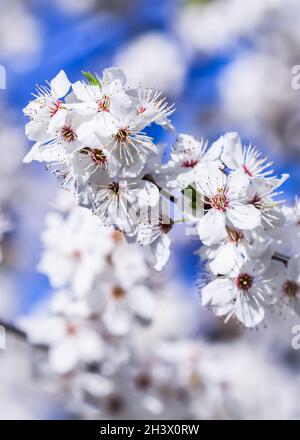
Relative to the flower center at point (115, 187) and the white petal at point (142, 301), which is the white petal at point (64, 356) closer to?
the white petal at point (142, 301)

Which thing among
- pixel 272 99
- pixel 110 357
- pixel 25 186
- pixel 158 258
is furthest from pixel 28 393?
pixel 272 99

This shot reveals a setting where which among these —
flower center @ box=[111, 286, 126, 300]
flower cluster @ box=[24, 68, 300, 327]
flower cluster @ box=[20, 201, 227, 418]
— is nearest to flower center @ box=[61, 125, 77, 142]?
flower cluster @ box=[24, 68, 300, 327]

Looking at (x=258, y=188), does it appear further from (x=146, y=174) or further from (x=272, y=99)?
(x=272, y=99)

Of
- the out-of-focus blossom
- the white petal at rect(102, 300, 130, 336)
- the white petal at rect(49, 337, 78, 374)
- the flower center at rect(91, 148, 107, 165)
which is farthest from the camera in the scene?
the out-of-focus blossom

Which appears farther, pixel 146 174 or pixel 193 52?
pixel 193 52

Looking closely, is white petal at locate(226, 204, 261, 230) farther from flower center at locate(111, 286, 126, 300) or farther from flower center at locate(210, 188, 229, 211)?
flower center at locate(111, 286, 126, 300)

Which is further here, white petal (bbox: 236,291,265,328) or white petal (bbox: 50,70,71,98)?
white petal (bbox: 236,291,265,328)
